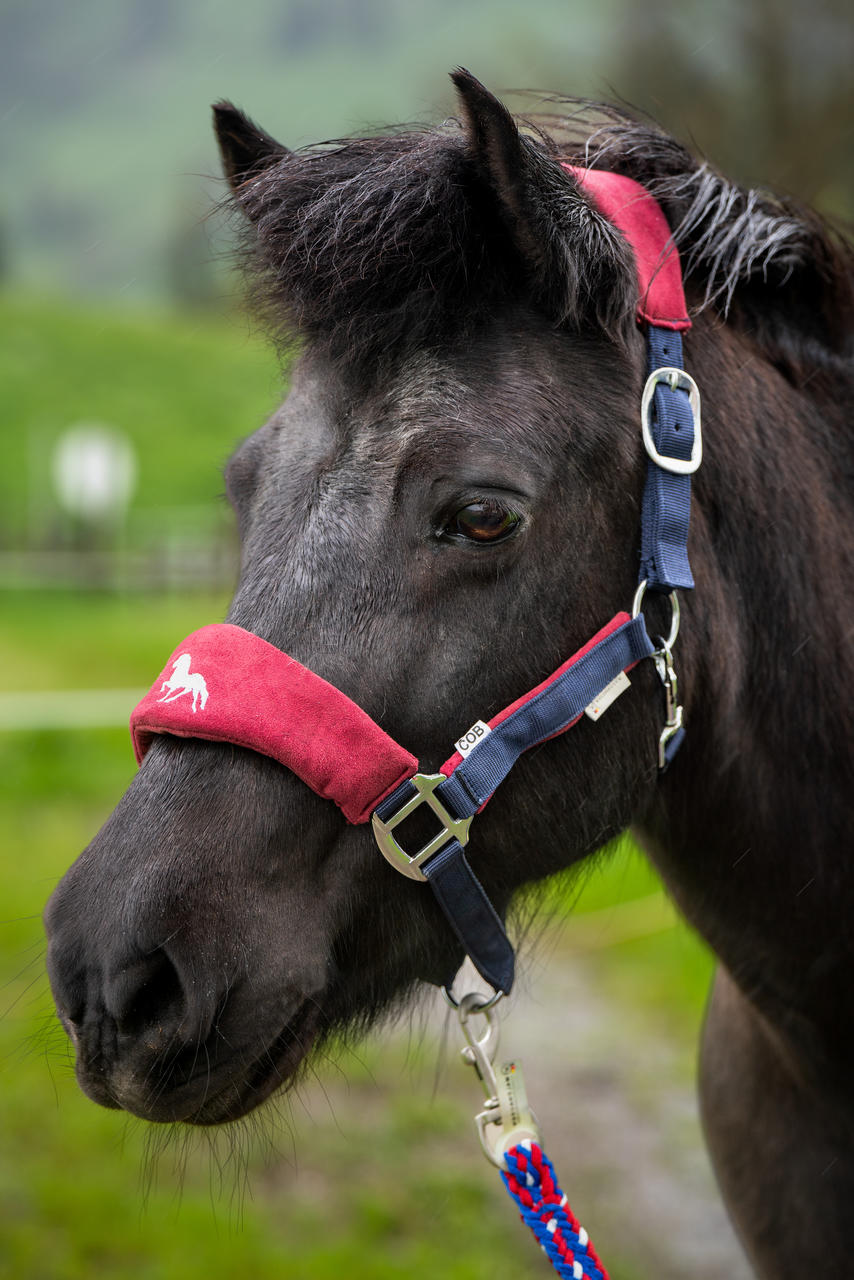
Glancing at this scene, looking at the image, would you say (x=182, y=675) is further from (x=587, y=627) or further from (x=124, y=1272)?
(x=124, y=1272)

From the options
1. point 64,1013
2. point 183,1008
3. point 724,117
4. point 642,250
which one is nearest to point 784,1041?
point 183,1008

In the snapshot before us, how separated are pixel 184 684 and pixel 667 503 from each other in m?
0.91

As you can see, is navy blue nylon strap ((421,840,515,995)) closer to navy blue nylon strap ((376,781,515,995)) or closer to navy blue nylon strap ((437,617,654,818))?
navy blue nylon strap ((376,781,515,995))

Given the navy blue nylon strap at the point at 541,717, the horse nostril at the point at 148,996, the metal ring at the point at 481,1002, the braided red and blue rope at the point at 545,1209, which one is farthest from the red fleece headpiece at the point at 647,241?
the braided red and blue rope at the point at 545,1209

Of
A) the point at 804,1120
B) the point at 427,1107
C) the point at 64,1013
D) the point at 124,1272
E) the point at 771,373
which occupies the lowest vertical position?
the point at 427,1107

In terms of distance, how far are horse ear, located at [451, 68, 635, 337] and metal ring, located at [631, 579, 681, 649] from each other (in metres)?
0.46

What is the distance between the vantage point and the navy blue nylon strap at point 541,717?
67.4 inches

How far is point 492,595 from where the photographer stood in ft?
5.67

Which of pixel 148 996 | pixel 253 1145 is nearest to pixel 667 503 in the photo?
pixel 148 996

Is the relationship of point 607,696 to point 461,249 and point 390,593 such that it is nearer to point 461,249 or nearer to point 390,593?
point 390,593

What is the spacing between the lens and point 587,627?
1.79m

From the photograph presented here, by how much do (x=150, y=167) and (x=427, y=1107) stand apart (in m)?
155

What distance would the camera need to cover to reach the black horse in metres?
1.61

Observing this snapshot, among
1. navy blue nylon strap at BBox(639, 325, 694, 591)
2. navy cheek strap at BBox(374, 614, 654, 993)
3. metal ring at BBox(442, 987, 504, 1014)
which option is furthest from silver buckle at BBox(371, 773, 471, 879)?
navy blue nylon strap at BBox(639, 325, 694, 591)
